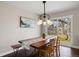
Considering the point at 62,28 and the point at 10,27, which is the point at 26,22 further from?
the point at 62,28

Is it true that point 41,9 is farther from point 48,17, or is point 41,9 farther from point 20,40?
point 20,40

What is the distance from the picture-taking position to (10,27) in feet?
3.82

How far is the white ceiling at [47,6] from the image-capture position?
1.11 m

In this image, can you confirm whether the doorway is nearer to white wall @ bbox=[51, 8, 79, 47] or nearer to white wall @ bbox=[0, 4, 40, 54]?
white wall @ bbox=[51, 8, 79, 47]

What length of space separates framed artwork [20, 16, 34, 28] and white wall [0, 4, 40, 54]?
43 millimetres

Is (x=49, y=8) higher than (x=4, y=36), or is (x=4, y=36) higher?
(x=49, y=8)

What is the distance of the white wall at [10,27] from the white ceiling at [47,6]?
0.07 metres

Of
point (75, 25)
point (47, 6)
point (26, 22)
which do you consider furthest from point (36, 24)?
point (75, 25)

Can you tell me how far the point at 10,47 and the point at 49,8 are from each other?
77cm

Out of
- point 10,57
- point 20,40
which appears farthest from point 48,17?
point 10,57

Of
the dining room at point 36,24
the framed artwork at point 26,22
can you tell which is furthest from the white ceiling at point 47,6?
the framed artwork at point 26,22

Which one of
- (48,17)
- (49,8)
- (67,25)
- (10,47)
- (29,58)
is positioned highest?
(49,8)

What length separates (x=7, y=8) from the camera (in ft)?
3.69

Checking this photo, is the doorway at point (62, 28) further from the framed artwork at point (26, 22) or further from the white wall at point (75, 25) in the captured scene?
the framed artwork at point (26, 22)
